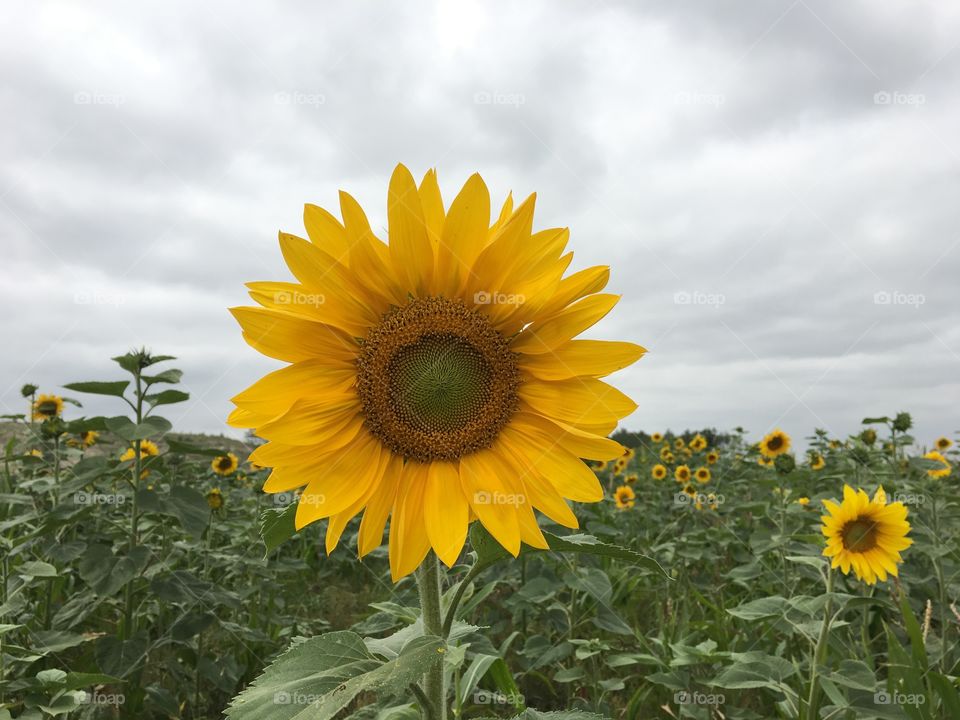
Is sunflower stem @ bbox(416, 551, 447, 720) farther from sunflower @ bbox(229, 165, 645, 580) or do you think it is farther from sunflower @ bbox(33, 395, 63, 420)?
sunflower @ bbox(33, 395, 63, 420)

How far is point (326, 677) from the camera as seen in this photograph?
1.63 metres

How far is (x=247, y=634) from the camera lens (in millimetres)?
4000

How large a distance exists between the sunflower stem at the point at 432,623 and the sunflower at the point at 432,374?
0.07 m

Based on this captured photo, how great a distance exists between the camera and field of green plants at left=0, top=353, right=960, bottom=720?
200 cm

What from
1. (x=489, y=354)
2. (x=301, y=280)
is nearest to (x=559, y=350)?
(x=489, y=354)

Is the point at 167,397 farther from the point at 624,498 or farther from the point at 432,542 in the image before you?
the point at 624,498

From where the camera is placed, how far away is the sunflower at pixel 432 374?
1863mm

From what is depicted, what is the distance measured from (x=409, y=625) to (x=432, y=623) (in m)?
0.53

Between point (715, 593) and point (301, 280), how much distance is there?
5.33 m

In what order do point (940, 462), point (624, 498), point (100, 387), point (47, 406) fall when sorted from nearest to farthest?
point (100, 387) → point (940, 462) → point (47, 406) → point (624, 498)

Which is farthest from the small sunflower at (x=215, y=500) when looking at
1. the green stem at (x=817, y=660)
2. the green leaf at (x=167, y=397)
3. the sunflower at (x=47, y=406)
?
the green stem at (x=817, y=660)

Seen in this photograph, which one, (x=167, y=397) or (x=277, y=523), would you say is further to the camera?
(x=167, y=397)

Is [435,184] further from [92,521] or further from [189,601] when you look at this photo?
[92,521]

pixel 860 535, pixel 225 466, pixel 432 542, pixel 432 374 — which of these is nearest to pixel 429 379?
pixel 432 374
